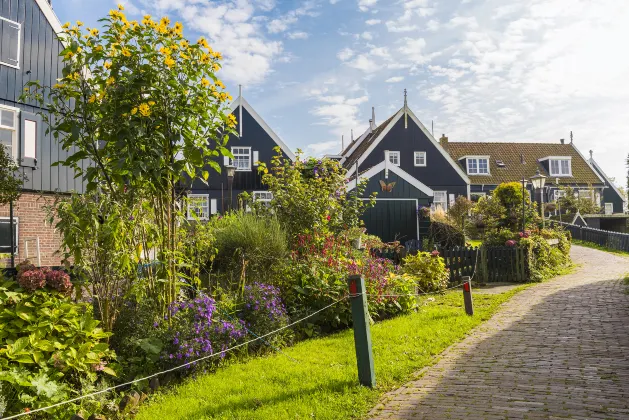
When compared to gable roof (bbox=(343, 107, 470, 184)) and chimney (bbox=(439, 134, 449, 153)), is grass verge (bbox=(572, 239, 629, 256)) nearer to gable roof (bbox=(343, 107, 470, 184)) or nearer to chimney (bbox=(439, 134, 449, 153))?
gable roof (bbox=(343, 107, 470, 184))

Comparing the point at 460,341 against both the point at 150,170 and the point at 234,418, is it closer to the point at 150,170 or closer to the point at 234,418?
the point at 234,418

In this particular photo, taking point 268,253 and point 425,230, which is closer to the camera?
point 268,253

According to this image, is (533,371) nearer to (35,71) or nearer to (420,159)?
(35,71)

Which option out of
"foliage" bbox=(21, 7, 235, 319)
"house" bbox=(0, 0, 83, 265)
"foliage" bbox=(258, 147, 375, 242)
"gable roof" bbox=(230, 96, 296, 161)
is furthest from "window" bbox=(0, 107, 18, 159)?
"gable roof" bbox=(230, 96, 296, 161)

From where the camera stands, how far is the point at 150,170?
5.78 meters

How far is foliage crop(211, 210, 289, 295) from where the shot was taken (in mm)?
8211

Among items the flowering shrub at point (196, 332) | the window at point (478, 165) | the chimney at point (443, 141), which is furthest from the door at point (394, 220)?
the chimney at point (443, 141)

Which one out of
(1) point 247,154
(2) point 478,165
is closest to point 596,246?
(2) point 478,165

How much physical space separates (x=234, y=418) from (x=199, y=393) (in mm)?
785

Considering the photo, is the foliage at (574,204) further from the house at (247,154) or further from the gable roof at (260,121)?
the house at (247,154)

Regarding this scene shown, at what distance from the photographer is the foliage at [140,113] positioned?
5.59m

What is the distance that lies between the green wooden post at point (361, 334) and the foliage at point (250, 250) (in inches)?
121

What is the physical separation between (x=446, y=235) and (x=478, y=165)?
18.9 m

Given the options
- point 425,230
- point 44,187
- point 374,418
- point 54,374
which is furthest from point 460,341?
point 425,230
